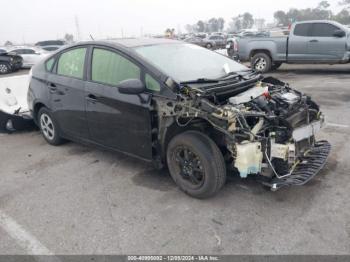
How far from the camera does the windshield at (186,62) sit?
151 inches

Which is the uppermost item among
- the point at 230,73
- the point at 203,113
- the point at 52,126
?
the point at 230,73

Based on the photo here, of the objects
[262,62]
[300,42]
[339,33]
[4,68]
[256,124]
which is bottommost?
[4,68]

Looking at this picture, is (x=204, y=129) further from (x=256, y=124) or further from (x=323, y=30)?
(x=323, y=30)

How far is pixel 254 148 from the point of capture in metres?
3.14

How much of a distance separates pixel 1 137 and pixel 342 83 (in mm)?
8835

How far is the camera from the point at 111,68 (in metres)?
4.07

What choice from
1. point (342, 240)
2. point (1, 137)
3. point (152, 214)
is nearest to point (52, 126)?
point (1, 137)

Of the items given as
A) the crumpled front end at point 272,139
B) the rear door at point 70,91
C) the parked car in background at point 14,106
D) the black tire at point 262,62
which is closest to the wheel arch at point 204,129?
the crumpled front end at point 272,139

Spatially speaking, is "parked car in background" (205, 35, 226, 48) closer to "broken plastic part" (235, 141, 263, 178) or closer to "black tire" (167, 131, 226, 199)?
"black tire" (167, 131, 226, 199)

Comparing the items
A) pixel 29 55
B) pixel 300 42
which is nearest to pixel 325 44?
pixel 300 42

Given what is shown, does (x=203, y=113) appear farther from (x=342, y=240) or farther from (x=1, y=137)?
(x=1, y=137)

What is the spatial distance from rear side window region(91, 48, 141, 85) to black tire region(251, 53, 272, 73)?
915cm

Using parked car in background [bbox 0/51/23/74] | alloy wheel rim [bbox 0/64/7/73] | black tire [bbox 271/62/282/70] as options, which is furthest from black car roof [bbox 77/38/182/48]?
alloy wheel rim [bbox 0/64/7/73]

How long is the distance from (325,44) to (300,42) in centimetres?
83
